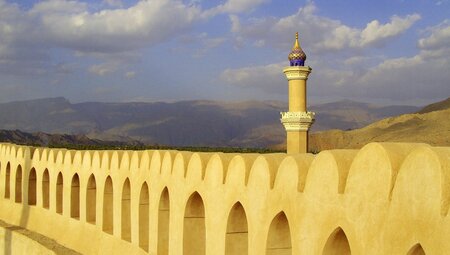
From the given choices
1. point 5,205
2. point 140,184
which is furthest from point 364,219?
point 5,205

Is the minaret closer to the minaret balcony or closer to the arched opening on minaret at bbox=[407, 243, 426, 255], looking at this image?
the minaret balcony

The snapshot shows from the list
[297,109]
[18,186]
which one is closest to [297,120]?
[297,109]

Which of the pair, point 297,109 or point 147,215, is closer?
point 147,215

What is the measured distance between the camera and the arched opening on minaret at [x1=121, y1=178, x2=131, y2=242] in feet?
44.2

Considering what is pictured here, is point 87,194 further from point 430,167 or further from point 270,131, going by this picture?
point 270,131

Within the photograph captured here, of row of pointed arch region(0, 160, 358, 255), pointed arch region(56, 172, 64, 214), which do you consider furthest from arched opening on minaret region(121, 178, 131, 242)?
pointed arch region(56, 172, 64, 214)

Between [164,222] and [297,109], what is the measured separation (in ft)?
38.0

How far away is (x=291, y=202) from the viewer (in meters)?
7.13

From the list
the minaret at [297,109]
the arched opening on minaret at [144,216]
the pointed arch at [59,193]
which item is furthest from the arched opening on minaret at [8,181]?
the minaret at [297,109]

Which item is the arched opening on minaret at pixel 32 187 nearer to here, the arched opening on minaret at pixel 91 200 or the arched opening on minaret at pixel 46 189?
the arched opening on minaret at pixel 46 189

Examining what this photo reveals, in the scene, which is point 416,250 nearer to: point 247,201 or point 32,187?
point 247,201

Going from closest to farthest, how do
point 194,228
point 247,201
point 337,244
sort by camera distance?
point 337,244 < point 247,201 < point 194,228

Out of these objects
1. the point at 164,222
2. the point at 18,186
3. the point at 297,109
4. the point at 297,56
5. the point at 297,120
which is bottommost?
the point at 164,222

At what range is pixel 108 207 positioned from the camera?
577 inches
